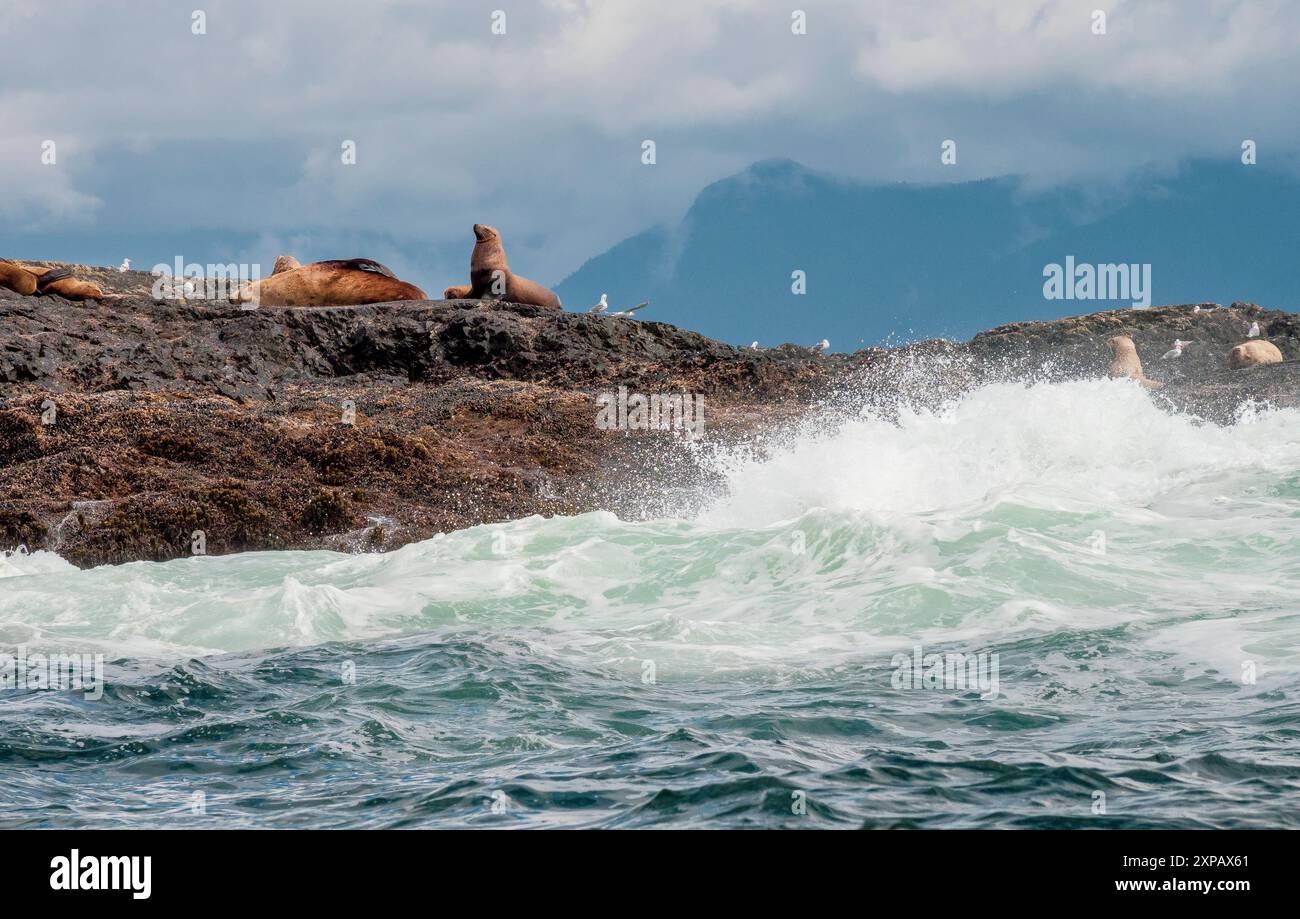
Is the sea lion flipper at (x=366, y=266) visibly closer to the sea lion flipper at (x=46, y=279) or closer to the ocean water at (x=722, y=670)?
the sea lion flipper at (x=46, y=279)

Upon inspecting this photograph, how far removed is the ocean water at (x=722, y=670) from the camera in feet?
17.1

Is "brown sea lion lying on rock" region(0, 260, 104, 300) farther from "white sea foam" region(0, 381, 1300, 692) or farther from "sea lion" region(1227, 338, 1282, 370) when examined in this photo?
"sea lion" region(1227, 338, 1282, 370)

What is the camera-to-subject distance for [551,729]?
21.4ft

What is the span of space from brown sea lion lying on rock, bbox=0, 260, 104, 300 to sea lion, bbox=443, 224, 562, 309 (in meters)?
7.04

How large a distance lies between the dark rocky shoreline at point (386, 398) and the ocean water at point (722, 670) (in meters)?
1.20

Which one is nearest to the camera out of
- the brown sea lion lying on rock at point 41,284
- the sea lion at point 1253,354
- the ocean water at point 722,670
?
the ocean water at point 722,670

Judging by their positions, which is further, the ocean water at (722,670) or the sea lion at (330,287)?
the sea lion at (330,287)

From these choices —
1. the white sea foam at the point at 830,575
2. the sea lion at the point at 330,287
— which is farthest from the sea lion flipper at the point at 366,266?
the white sea foam at the point at 830,575

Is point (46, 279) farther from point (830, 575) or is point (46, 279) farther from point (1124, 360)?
point (1124, 360)

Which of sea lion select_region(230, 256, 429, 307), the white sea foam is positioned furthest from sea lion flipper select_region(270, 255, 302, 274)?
the white sea foam

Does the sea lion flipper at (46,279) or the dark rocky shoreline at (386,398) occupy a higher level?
the sea lion flipper at (46,279)

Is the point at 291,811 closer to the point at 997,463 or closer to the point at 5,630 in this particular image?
the point at 5,630
